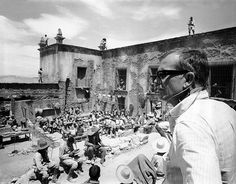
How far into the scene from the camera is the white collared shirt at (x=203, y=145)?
2.03 feet

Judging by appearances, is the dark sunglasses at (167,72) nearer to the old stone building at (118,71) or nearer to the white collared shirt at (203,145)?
the white collared shirt at (203,145)

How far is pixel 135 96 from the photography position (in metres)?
15.1

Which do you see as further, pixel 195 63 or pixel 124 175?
pixel 124 175

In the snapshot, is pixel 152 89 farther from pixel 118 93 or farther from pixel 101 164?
pixel 101 164

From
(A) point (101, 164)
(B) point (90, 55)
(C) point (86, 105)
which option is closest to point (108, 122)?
(A) point (101, 164)

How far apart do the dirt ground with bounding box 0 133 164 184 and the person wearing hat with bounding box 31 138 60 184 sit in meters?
0.44

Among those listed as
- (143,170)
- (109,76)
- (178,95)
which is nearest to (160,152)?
(143,170)

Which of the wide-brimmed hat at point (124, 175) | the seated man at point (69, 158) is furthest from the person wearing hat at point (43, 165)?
the wide-brimmed hat at point (124, 175)

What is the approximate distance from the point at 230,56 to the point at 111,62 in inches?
386

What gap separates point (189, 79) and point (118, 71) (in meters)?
15.9

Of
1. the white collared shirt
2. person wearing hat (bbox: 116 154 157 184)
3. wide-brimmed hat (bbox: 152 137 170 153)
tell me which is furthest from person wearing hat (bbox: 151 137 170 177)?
the white collared shirt

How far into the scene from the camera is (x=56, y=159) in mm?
6648

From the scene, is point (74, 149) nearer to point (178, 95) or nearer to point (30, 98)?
point (178, 95)

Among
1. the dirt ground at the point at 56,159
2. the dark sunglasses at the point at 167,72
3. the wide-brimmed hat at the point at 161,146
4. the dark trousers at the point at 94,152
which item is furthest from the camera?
the dark trousers at the point at 94,152
